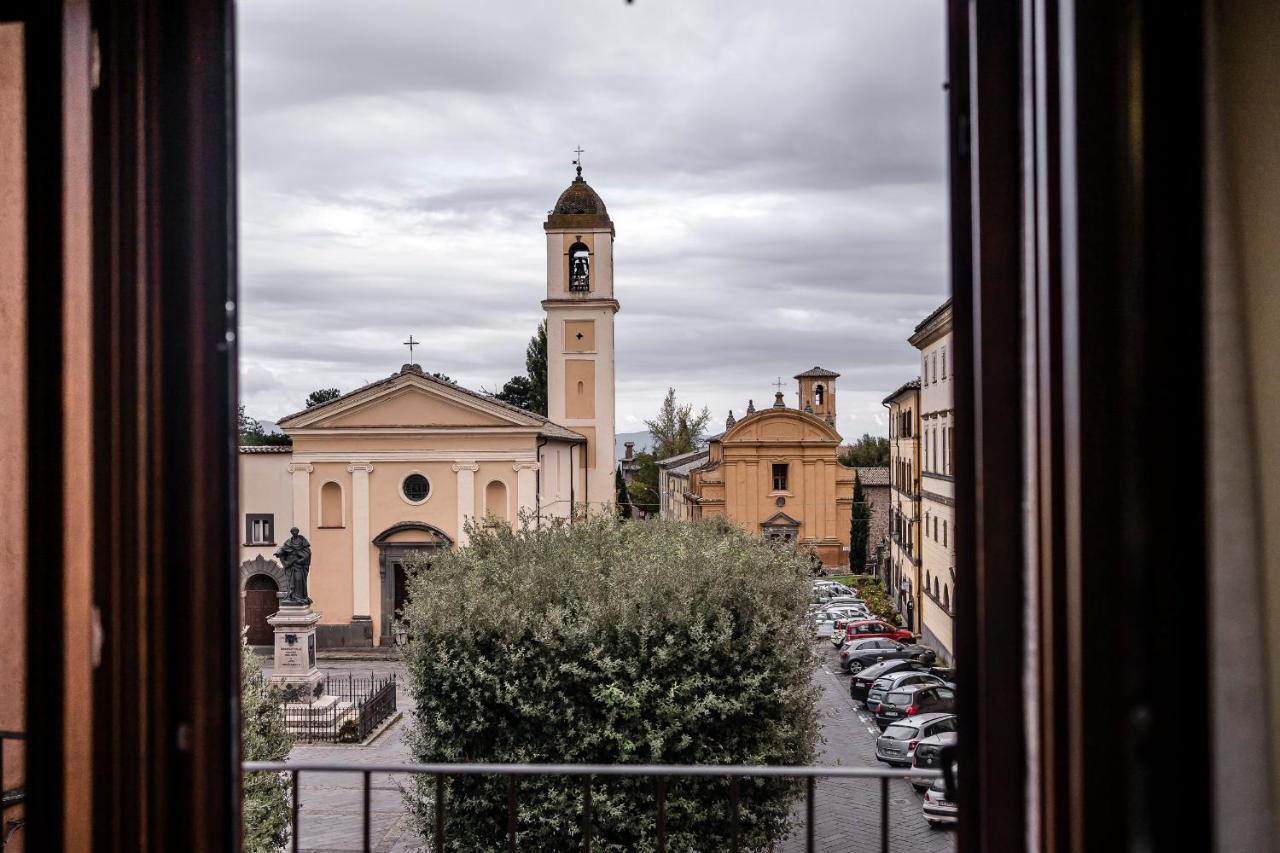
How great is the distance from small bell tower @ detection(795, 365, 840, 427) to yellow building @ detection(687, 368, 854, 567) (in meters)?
4.00

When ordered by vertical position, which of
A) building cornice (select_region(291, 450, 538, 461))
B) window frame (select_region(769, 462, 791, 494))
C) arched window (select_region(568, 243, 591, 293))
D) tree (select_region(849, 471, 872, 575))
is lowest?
tree (select_region(849, 471, 872, 575))

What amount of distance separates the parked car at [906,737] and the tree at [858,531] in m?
16.0

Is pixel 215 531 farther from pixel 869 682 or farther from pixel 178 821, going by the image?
pixel 869 682

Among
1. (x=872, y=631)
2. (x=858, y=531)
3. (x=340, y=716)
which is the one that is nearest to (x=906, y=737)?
(x=340, y=716)

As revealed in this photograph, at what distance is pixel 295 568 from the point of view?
13.8 metres

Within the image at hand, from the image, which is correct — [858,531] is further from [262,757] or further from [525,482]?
[262,757]

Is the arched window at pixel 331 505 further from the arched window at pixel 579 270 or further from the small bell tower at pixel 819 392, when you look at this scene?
the small bell tower at pixel 819 392

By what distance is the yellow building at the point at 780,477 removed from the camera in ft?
87.4

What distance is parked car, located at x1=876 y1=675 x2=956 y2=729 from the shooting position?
1195 centimetres

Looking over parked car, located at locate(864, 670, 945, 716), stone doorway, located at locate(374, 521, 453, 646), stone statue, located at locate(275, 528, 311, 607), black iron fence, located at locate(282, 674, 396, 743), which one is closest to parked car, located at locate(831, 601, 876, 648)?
parked car, located at locate(864, 670, 945, 716)

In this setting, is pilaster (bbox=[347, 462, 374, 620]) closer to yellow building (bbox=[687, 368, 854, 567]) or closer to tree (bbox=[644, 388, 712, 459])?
yellow building (bbox=[687, 368, 854, 567])

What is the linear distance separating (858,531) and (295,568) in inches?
649

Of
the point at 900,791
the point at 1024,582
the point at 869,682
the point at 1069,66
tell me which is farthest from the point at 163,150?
the point at 869,682

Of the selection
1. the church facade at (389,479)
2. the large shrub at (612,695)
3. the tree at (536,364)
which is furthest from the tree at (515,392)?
the large shrub at (612,695)
